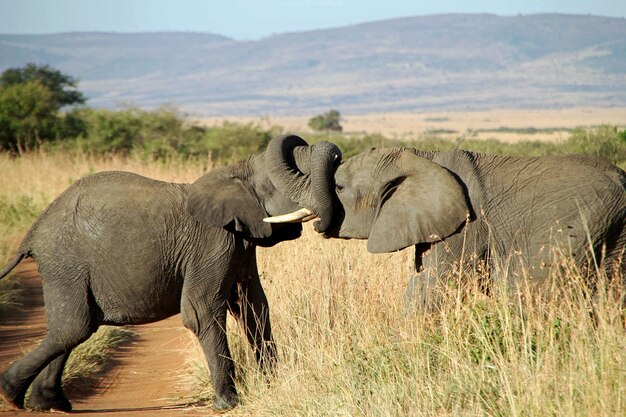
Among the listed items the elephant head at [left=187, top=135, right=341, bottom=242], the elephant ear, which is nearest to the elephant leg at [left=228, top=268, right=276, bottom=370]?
the elephant head at [left=187, top=135, right=341, bottom=242]

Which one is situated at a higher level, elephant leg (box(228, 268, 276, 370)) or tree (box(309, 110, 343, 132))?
elephant leg (box(228, 268, 276, 370))

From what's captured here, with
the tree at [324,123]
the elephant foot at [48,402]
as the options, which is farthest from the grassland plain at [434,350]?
the tree at [324,123]

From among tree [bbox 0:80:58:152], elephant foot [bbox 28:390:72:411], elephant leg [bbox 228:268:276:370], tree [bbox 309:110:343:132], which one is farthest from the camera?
tree [bbox 309:110:343:132]

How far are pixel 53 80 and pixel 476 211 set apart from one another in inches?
2174

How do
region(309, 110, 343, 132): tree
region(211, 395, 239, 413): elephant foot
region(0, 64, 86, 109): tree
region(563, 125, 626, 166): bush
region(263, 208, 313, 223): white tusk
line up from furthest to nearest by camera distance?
region(309, 110, 343, 132): tree
region(0, 64, 86, 109): tree
region(563, 125, 626, 166): bush
region(211, 395, 239, 413): elephant foot
region(263, 208, 313, 223): white tusk

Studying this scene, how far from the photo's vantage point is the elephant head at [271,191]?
7035 millimetres

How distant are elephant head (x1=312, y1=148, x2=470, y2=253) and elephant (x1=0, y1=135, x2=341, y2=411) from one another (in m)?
0.25

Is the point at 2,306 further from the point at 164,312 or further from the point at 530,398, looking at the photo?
the point at 530,398

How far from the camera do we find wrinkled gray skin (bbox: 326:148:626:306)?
6.99 m

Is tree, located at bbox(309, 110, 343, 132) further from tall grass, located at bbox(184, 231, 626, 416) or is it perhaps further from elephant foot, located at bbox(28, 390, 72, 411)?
elephant foot, located at bbox(28, 390, 72, 411)

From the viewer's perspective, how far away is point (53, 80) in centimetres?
5941

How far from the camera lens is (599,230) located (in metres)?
7.03

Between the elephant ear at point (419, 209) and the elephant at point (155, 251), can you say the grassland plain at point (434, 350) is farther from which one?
Answer: the elephant at point (155, 251)

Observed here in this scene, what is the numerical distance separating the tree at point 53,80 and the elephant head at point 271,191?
4183 cm
